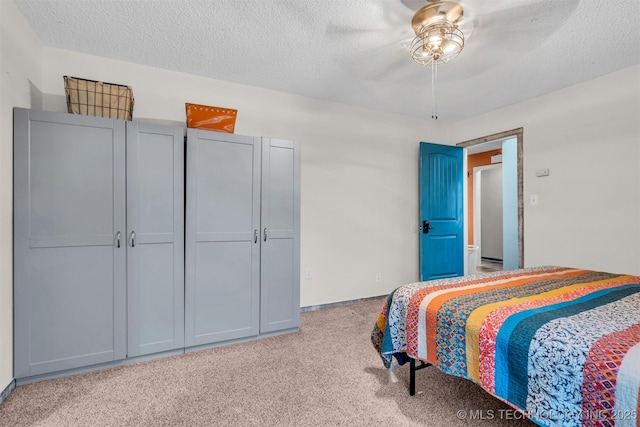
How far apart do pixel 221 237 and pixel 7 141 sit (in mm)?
1409

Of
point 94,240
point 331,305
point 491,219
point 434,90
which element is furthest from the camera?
point 491,219

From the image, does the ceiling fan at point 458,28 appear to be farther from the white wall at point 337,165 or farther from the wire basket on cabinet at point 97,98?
the wire basket on cabinet at point 97,98

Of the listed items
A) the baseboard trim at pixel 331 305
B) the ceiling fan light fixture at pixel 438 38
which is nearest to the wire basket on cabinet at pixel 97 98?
the ceiling fan light fixture at pixel 438 38

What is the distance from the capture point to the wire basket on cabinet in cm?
209

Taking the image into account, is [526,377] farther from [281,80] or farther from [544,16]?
[281,80]

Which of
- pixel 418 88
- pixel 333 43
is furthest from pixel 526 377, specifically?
pixel 418 88

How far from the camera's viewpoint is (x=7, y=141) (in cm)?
181

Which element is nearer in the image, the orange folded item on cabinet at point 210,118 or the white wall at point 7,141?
the white wall at point 7,141

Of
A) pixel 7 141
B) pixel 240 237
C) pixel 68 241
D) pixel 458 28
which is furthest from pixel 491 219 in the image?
pixel 7 141

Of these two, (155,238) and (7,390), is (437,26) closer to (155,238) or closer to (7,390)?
(155,238)

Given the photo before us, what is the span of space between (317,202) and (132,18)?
7.34ft

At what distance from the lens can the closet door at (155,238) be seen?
219 cm

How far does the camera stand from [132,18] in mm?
2043

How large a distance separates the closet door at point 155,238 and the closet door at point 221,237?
75 millimetres
